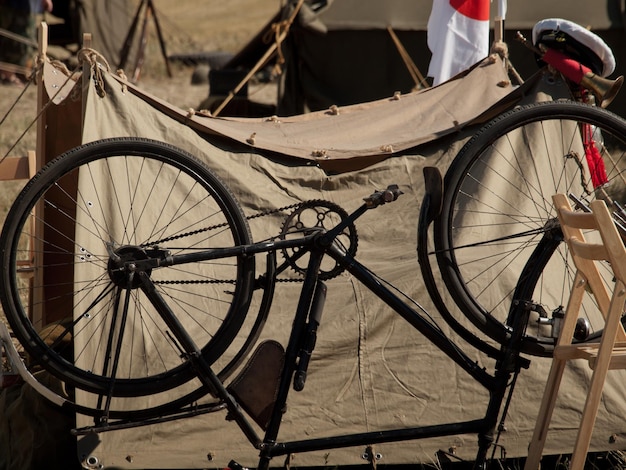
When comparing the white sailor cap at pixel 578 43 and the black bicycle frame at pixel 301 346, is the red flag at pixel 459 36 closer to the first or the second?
the white sailor cap at pixel 578 43

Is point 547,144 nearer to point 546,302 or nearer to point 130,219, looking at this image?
point 546,302

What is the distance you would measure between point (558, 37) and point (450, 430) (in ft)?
5.16

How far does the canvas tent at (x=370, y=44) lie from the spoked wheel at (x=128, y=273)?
5.00 metres

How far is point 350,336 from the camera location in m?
3.42

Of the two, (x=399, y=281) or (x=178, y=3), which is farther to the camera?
(x=178, y=3)

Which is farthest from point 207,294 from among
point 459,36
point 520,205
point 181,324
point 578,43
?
point 459,36

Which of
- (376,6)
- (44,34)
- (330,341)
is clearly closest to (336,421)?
(330,341)

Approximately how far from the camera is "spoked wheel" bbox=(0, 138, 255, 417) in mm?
2838

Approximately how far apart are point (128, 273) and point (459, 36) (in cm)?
299

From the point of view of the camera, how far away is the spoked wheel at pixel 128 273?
2838 millimetres

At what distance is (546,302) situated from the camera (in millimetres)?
3463

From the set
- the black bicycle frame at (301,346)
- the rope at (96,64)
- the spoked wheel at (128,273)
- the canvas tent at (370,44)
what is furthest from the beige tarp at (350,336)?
the canvas tent at (370,44)

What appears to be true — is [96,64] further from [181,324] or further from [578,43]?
[578,43]

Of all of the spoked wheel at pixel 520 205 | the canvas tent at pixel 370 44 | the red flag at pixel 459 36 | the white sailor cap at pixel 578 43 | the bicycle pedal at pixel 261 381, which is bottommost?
the bicycle pedal at pixel 261 381
